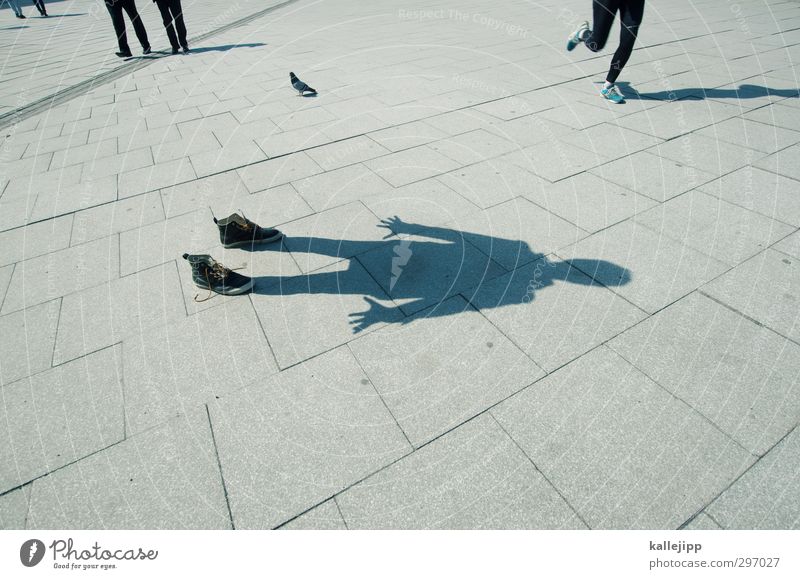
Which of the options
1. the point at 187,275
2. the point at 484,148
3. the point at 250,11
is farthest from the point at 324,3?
the point at 187,275

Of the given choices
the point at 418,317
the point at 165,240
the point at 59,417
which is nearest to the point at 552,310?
the point at 418,317

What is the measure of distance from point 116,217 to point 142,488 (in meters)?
4.10

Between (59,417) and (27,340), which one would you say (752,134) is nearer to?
(59,417)

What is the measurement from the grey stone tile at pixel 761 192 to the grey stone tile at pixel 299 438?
4925mm

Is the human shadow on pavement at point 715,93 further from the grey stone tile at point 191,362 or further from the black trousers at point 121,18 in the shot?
the black trousers at point 121,18

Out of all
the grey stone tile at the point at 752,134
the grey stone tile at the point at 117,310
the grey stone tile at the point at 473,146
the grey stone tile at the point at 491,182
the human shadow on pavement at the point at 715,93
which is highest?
the human shadow on pavement at the point at 715,93

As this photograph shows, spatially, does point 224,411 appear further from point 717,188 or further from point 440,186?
point 717,188

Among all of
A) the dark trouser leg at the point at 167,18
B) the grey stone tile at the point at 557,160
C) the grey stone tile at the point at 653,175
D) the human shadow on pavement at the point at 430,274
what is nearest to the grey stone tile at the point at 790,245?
the grey stone tile at the point at 653,175

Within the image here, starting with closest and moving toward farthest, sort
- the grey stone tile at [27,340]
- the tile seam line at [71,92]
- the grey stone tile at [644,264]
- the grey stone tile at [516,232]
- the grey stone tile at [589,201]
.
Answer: the grey stone tile at [27,340] → the grey stone tile at [644,264] → the grey stone tile at [516,232] → the grey stone tile at [589,201] → the tile seam line at [71,92]

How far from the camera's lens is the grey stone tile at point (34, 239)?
4719 millimetres

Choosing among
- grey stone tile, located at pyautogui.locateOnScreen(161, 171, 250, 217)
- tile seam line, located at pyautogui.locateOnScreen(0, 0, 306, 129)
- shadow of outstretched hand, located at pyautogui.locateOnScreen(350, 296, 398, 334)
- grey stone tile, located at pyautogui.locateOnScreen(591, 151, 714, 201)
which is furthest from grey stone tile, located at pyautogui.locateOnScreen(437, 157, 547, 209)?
tile seam line, located at pyautogui.locateOnScreen(0, 0, 306, 129)

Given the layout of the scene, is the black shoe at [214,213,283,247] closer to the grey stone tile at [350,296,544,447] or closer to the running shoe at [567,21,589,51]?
the grey stone tile at [350,296,544,447]

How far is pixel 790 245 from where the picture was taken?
405cm

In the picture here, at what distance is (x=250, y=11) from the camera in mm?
21875
